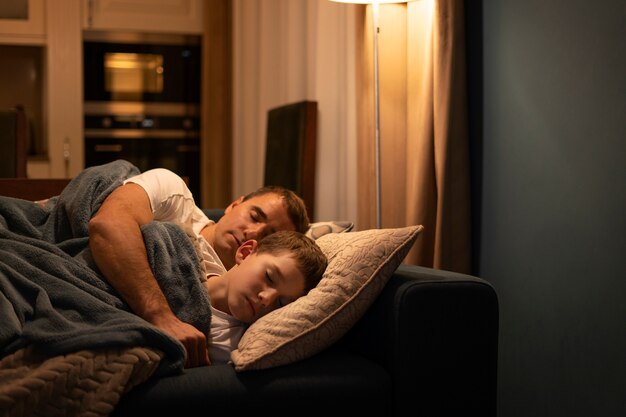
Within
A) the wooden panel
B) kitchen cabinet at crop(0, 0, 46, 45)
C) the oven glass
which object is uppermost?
kitchen cabinet at crop(0, 0, 46, 45)

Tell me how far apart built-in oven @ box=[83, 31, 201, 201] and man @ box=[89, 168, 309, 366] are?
2930 mm

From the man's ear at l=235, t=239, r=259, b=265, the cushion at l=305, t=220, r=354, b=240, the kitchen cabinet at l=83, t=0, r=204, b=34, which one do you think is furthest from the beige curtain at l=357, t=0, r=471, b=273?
the kitchen cabinet at l=83, t=0, r=204, b=34

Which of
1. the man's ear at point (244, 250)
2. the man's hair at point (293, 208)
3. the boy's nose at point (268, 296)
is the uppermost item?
the man's hair at point (293, 208)

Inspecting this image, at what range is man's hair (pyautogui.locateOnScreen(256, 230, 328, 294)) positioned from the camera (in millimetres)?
1739

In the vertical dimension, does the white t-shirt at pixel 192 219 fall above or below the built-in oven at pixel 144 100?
below

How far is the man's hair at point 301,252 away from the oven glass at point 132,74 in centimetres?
349

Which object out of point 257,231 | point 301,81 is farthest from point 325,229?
point 301,81

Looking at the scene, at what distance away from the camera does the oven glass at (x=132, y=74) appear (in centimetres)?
502

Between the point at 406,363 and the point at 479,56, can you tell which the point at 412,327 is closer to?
the point at 406,363

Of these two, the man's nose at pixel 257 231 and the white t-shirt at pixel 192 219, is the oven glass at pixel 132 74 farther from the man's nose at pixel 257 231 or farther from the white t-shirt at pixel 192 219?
the man's nose at pixel 257 231

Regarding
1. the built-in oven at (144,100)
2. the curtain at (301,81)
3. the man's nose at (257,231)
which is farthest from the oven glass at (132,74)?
the man's nose at (257,231)

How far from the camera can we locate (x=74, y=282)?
1.66 metres

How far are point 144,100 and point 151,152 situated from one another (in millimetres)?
326

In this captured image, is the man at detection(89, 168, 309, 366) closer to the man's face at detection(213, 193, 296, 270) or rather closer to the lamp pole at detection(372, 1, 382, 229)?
the man's face at detection(213, 193, 296, 270)
